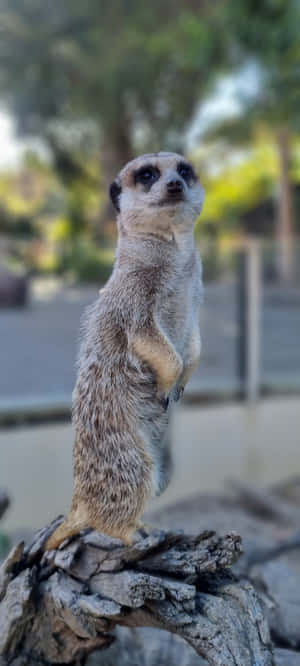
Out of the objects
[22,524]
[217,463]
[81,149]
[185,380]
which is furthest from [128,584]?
[81,149]

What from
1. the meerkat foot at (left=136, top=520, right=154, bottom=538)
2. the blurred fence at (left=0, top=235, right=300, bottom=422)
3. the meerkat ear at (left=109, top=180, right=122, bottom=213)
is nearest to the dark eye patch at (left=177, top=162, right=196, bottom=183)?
the meerkat ear at (left=109, top=180, right=122, bottom=213)

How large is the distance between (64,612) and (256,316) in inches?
156

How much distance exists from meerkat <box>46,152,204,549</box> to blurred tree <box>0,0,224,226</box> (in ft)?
21.0

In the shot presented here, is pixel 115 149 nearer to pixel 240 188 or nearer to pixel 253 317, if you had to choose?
pixel 253 317

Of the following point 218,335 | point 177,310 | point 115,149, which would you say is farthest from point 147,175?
point 115,149

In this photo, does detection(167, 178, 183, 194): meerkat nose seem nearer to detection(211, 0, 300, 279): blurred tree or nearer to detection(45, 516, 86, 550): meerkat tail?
detection(45, 516, 86, 550): meerkat tail

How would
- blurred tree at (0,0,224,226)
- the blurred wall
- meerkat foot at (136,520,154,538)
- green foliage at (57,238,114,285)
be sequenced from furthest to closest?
blurred tree at (0,0,224,226) → green foliage at (57,238,114,285) → the blurred wall → meerkat foot at (136,520,154,538)

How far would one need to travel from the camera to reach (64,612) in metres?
1.45

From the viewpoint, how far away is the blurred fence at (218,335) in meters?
4.87

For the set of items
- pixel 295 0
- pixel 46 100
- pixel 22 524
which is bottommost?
pixel 22 524

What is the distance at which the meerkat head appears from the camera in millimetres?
1299

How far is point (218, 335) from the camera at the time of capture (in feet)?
16.9

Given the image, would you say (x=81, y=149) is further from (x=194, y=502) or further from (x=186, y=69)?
(x=194, y=502)

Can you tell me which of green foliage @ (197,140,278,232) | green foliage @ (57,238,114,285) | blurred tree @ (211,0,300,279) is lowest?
green foliage @ (57,238,114,285)
